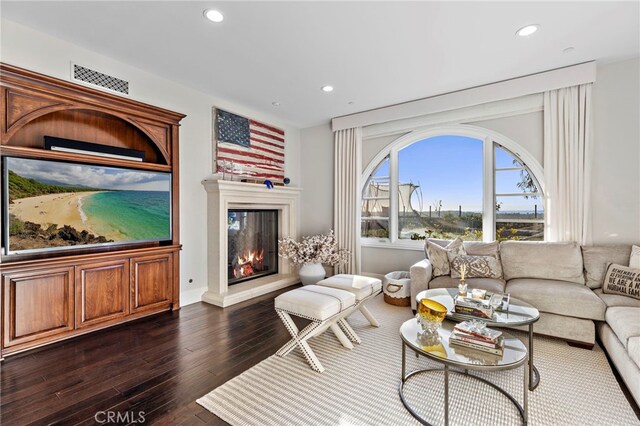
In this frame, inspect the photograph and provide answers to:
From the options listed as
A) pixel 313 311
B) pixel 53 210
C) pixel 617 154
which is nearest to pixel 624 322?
pixel 617 154

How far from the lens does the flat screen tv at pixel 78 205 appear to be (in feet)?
8.46

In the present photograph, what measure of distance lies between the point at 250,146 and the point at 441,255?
331 cm

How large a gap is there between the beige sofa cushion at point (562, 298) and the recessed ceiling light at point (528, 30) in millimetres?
2420

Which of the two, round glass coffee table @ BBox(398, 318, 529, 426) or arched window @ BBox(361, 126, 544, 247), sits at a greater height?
arched window @ BBox(361, 126, 544, 247)

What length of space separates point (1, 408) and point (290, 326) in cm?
191

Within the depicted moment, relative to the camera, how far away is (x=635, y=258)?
296 centimetres

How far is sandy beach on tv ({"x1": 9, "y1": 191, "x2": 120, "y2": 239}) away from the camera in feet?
8.57

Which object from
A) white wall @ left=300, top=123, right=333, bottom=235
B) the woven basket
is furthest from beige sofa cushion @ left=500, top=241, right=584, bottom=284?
white wall @ left=300, top=123, right=333, bottom=235

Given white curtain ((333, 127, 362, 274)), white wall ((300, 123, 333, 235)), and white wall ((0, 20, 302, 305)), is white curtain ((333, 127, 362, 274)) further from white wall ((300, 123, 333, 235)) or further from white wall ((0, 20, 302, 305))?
white wall ((0, 20, 302, 305))

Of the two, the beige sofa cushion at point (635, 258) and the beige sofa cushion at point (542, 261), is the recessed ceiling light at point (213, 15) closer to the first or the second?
the beige sofa cushion at point (542, 261)

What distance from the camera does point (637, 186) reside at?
3285 millimetres

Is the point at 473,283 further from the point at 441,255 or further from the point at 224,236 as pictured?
the point at 224,236

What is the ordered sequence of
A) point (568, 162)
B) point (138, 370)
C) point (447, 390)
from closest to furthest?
point (447, 390) → point (138, 370) → point (568, 162)

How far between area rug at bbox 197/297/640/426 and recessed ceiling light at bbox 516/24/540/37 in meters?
2.90
